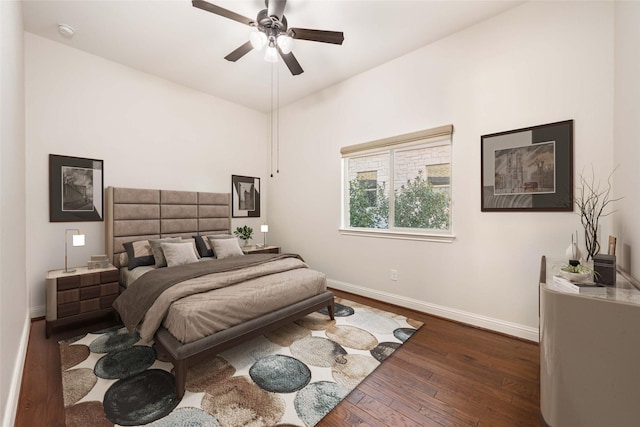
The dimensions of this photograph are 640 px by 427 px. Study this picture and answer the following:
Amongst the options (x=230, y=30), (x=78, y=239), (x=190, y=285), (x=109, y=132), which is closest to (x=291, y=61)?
(x=230, y=30)

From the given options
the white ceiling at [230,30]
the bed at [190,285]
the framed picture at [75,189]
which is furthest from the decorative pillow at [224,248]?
the white ceiling at [230,30]

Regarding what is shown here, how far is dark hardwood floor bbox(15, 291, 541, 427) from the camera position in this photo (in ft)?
5.41

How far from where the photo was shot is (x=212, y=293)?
227 centimetres

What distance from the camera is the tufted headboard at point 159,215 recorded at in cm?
339

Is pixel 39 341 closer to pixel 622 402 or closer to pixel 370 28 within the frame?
pixel 622 402

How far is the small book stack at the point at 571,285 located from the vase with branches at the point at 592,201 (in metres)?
0.99

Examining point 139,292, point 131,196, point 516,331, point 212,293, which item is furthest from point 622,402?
point 131,196

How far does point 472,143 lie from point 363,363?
8.19ft

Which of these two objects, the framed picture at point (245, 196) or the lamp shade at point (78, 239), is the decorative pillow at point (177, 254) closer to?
the lamp shade at point (78, 239)

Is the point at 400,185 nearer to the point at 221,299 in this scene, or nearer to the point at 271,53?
the point at 271,53

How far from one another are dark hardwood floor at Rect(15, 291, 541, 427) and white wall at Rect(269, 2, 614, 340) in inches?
22.8

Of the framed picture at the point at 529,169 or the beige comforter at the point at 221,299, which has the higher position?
the framed picture at the point at 529,169

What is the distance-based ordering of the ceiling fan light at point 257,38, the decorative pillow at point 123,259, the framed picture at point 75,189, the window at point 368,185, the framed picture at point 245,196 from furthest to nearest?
the framed picture at point 245,196 < the window at point 368,185 < the decorative pillow at point 123,259 < the framed picture at point 75,189 < the ceiling fan light at point 257,38

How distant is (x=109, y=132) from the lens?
Answer: 3525 millimetres
